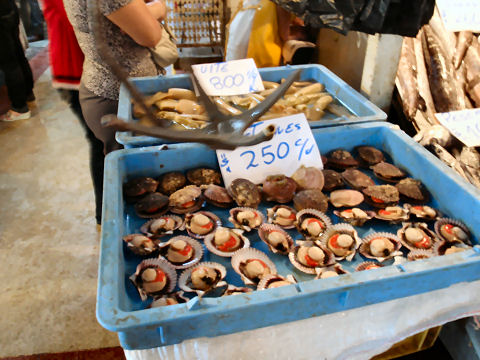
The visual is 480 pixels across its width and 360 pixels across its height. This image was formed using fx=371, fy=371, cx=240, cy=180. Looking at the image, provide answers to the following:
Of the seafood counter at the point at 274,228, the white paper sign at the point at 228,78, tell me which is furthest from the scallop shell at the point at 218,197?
the white paper sign at the point at 228,78

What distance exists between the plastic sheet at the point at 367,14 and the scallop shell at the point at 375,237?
0.65m

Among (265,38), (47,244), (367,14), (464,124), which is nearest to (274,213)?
(367,14)

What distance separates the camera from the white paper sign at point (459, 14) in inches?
53.9

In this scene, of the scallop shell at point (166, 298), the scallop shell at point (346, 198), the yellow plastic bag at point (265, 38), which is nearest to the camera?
the scallop shell at point (166, 298)

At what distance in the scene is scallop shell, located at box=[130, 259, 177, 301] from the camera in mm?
893

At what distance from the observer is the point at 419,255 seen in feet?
3.20

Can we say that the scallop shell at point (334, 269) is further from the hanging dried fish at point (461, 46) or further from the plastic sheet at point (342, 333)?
the hanging dried fish at point (461, 46)

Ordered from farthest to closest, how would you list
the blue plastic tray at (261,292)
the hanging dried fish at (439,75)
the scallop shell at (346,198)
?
the hanging dried fish at (439,75)
the scallop shell at (346,198)
the blue plastic tray at (261,292)

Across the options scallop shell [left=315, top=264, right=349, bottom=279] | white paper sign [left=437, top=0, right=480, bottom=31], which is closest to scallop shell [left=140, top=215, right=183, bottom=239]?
scallop shell [left=315, top=264, right=349, bottom=279]

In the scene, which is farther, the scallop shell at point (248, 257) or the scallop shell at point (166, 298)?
the scallop shell at point (248, 257)

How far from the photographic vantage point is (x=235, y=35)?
8.42 ft

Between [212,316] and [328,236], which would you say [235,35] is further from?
[212,316]

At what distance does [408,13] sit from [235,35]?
5.12ft

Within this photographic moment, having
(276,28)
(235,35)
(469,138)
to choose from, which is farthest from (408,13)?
(235,35)
